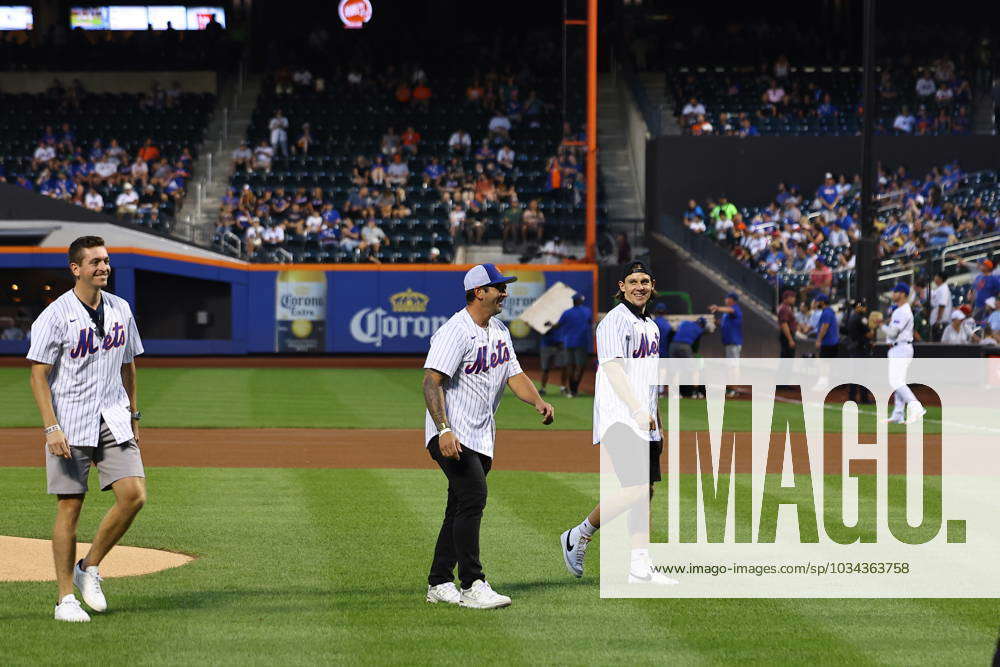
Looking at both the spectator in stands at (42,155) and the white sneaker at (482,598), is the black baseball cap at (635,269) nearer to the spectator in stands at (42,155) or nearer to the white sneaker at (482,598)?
the white sneaker at (482,598)

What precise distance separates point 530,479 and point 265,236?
25.1 meters

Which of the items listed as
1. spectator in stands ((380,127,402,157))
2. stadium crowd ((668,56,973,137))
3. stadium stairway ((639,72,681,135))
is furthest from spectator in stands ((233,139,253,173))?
stadium crowd ((668,56,973,137))

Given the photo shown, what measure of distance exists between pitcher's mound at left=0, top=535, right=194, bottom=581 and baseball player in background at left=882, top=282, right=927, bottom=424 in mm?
12517

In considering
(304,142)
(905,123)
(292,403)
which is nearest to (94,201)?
(304,142)

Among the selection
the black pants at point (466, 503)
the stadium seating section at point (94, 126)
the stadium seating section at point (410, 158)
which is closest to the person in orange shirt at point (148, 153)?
the stadium seating section at point (94, 126)

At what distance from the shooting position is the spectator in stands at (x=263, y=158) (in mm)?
41250

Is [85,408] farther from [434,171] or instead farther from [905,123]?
[905,123]

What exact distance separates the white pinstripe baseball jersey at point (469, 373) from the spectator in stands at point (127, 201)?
31025mm

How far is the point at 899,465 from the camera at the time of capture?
51.8 ft

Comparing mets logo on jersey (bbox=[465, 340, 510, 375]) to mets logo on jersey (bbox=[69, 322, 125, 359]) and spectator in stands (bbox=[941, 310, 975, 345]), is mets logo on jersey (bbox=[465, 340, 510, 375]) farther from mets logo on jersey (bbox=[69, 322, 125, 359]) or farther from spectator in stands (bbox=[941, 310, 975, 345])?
spectator in stands (bbox=[941, 310, 975, 345])

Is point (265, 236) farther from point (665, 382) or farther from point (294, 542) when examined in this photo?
point (294, 542)

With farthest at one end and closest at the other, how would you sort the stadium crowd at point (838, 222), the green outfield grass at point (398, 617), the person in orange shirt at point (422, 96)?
the person in orange shirt at point (422, 96) < the stadium crowd at point (838, 222) < the green outfield grass at point (398, 617)

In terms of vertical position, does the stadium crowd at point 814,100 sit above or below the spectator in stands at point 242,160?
above

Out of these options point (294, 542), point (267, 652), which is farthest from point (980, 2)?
point (267, 652)
